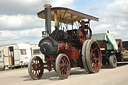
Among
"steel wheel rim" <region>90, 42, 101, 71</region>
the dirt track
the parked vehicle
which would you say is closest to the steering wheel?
"steel wheel rim" <region>90, 42, 101, 71</region>

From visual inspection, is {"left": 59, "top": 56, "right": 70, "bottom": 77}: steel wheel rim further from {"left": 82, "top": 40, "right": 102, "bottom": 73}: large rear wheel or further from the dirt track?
{"left": 82, "top": 40, "right": 102, "bottom": 73}: large rear wheel

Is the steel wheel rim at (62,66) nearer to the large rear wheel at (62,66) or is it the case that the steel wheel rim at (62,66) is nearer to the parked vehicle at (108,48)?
the large rear wheel at (62,66)

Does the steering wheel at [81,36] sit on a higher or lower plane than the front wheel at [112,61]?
higher

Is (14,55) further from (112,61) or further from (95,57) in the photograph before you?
(95,57)

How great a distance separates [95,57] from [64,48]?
219 centimetres

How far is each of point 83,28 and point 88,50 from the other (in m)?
1.63

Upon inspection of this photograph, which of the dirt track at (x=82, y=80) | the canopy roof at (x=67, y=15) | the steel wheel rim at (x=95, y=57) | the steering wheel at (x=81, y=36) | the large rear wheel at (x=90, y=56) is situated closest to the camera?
the dirt track at (x=82, y=80)

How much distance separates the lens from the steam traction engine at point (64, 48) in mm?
8043

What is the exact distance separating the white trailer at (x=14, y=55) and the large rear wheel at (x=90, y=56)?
919 centimetres

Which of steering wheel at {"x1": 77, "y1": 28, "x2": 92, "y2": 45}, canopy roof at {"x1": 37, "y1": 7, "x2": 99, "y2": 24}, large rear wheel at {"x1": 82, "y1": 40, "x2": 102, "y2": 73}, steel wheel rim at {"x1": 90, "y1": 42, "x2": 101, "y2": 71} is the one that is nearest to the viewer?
canopy roof at {"x1": 37, "y1": 7, "x2": 99, "y2": 24}

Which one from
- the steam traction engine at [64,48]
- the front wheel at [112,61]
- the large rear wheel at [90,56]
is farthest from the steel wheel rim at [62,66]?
the front wheel at [112,61]

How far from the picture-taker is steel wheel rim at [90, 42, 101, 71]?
970 cm

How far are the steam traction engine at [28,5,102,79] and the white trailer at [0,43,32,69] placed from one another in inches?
330

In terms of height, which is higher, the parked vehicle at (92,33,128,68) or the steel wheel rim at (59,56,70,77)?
the parked vehicle at (92,33,128,68)
